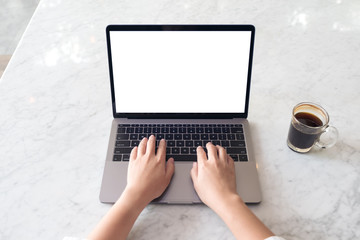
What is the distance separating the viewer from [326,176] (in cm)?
85

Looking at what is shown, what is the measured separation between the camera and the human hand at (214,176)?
30.5 inches

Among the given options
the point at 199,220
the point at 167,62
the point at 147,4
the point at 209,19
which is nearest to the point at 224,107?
the point at 167,62

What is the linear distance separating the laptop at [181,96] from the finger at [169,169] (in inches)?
0.5

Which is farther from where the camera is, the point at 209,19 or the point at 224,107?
the point at 209,19

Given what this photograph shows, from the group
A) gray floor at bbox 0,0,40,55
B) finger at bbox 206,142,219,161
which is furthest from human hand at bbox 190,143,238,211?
gray floor at bbox 0,0,40,55

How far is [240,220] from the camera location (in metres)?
0.72

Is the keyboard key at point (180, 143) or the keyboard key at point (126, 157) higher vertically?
the keyboard key at point (180, 143)

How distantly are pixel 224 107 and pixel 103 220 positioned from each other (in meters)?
0.44

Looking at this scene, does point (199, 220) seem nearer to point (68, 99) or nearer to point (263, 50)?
point (68, 99)

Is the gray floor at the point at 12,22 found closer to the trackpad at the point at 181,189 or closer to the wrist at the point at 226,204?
the trackpad at the point at 181,189

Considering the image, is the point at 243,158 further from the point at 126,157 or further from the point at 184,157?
the point at 126,157

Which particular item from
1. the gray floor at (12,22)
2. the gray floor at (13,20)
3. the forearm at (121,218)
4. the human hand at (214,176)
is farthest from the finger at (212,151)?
the gray floor at (13,20)

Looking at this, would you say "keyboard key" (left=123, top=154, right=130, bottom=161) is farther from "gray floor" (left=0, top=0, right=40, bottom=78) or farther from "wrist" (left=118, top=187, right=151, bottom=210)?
"gray floor" (left=0, top=0, right=40, bottom=78)

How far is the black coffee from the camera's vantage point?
0.85 metres
